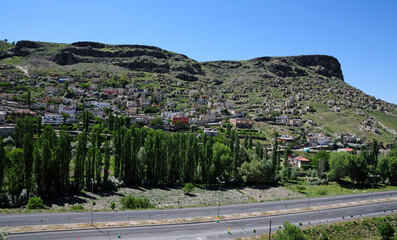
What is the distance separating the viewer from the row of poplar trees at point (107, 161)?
120ft

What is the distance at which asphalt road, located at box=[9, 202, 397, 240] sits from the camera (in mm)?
22781

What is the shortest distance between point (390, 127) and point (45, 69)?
228 metres

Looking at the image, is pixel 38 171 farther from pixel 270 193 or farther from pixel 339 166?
pixel 339 166

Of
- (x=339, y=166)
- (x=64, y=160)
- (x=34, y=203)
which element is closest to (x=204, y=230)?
(x=34, y=203)

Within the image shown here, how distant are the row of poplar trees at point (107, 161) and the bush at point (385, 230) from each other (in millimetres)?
28076

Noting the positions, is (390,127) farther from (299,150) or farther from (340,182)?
(340,182)

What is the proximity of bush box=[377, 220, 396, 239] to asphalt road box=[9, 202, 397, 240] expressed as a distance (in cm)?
335

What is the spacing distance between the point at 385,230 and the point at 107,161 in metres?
43.0

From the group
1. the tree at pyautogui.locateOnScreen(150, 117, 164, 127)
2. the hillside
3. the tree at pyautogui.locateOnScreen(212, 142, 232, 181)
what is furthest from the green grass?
the tree at pyautogui.locateOnScreen(150, 117, 164, 127)

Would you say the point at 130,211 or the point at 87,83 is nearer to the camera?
the point at 130,211

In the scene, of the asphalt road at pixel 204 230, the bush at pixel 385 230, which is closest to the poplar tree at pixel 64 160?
the asphalt road at pixel 204 230

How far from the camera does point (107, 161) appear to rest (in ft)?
150

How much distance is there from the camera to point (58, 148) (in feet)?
129

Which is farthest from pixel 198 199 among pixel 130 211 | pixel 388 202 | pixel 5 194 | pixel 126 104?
pixel 126 104
